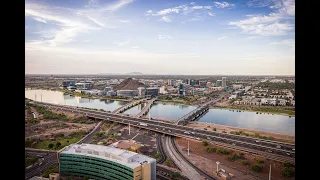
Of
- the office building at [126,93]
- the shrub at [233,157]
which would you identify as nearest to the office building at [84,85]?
the office building at [126,93]

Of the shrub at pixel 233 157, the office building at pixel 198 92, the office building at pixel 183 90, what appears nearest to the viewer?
the shrub at pixel 233 157

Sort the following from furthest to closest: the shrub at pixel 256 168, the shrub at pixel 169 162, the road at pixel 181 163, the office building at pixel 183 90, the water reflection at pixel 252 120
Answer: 1. the office building at pixel 183 90
2. the water reflection at pixel 252 120
3. the shrub at pixel 169 162
4. the shrub at pixel 256 168
5. the road at pixel 181 163

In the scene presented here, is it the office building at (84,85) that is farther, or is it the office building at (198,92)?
the office building at (198,92)

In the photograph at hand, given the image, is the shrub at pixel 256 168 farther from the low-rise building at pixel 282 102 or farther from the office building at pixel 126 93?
the office building at pixel 126 93

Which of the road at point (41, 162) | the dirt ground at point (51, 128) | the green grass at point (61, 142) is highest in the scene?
the dirt ground at point (51, 128)

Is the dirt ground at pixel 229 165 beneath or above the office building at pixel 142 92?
beneath
